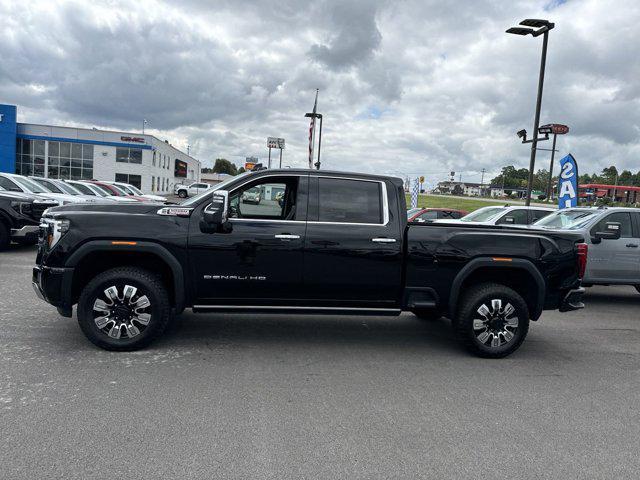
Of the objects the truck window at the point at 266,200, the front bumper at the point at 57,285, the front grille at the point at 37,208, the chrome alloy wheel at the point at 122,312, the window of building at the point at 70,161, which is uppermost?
the window of building at the point at 70,161

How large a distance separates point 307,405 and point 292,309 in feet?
4.58

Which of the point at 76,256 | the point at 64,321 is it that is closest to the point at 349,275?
the point at 76,256

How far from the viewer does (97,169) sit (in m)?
51.2

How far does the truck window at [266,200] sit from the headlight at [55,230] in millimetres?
1618

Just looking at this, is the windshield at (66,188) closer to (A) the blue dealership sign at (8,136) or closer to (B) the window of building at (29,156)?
(A) the blue dealership sign at (8,136)

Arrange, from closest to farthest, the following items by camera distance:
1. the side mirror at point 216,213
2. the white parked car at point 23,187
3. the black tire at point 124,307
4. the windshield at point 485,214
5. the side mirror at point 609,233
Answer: the side mirror at point 216,213 → the black tire at point 124,307 → the side mirror at point 609,233 → the windshield at point 485,214 → the white parked car at point 23,187

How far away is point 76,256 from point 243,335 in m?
2.02

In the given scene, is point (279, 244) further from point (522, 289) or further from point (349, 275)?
point (522, 289)

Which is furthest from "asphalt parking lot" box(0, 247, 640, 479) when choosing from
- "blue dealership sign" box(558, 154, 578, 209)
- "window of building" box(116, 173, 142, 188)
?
"window of building" box(116, 173, 142, 188)

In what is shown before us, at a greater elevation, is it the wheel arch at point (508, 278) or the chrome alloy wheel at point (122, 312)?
the wheel arch at point (508, 278)

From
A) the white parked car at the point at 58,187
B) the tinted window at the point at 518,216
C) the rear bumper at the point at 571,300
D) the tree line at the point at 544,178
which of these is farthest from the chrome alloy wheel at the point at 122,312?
the tree line at the point at 544,178

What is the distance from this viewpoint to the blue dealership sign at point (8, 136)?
154 ft

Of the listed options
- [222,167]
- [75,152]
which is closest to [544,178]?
[222,167]

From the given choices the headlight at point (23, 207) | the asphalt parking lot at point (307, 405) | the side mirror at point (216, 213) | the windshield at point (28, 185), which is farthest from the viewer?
the windshield at point (28, 185)
